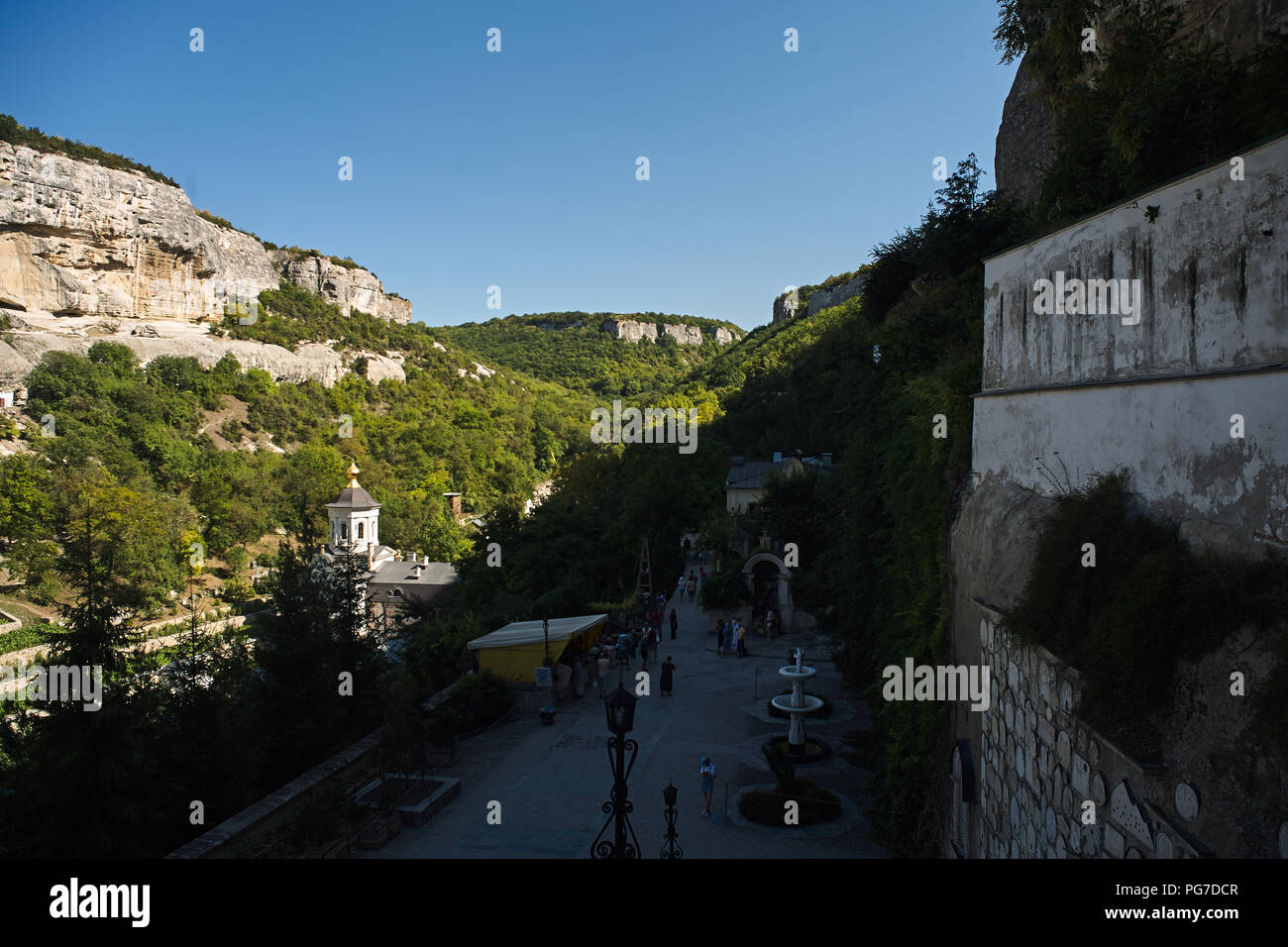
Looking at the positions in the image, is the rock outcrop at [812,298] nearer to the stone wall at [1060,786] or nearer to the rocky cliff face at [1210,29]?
the rocky cliff face at [1210,29]

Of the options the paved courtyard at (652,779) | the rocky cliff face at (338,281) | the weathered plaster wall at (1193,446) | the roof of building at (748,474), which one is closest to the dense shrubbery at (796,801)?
the paved courtyard at (652,779)

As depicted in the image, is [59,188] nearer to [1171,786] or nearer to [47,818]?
[47,818]

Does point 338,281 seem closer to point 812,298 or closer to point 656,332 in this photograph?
point 812,298

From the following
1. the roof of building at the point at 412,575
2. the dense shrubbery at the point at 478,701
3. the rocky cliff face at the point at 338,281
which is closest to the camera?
the dense shrubbery at the point at 478,701

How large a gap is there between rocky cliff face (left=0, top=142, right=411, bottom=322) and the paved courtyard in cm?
8543

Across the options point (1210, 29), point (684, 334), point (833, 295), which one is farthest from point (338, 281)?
point (1210, 29)

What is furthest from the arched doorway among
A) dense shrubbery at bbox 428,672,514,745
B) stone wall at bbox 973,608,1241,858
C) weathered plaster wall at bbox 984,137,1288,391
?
weathered plaster wall at bbox 984,137,1288,391

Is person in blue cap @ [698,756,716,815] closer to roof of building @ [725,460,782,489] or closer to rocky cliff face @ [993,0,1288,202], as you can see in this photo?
rocky cliff face @ [993,0,1288,202]

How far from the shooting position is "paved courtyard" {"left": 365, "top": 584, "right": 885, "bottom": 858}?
10445 millimetres

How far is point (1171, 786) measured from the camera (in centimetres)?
379

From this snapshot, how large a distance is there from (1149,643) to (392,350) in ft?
390

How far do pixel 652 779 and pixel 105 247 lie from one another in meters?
93.8

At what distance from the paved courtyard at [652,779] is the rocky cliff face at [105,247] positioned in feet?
280

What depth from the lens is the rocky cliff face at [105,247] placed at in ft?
239
